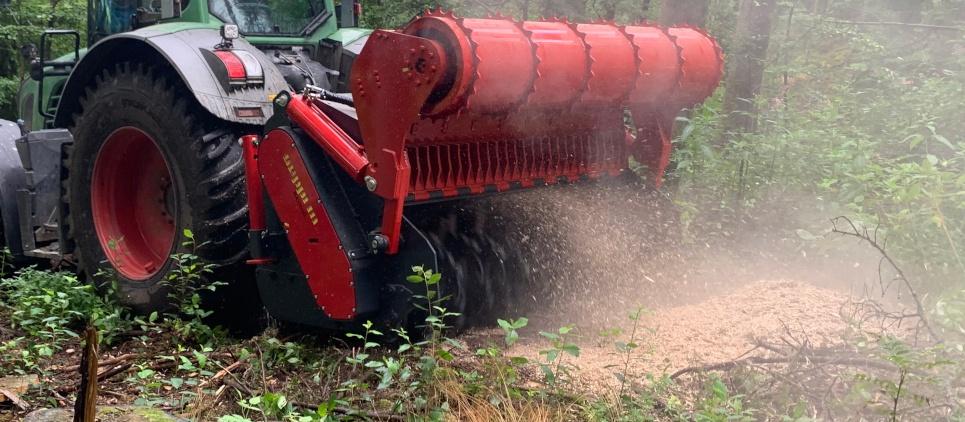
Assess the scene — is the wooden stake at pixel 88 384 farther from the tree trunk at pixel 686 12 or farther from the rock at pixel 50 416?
the tree trunk at pixel 686 12

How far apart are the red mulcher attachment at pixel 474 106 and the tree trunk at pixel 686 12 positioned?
2132 mm

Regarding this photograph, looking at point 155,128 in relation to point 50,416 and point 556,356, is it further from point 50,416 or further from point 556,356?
point 556,356

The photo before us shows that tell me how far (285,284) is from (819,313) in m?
2.75

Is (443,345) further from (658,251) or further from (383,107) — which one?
(658,251)

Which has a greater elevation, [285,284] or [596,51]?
[596,51]

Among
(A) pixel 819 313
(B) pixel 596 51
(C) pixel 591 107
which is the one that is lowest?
(A) pixel 819 313

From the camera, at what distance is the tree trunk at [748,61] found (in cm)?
758

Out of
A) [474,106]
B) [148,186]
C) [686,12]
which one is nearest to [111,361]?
[148,186]

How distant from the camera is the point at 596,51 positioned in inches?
165

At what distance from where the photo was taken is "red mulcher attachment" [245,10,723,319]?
3.73 m

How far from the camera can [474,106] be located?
3.78 metres

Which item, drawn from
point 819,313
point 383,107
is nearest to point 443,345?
point 383,107

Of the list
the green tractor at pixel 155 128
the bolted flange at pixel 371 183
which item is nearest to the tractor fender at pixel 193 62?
the green tractor at pixel 155 128

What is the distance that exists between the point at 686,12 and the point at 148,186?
4.07 meters
